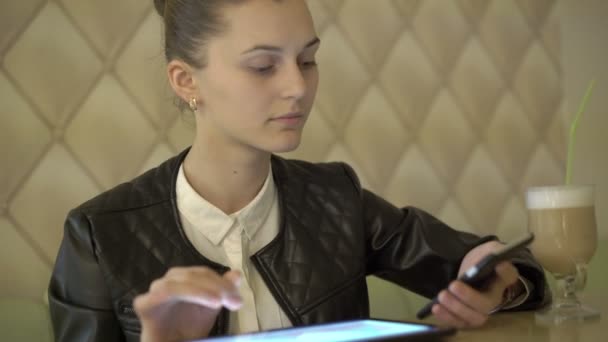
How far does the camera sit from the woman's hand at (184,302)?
792 millimetres

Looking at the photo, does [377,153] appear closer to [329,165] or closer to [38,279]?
[329,165]

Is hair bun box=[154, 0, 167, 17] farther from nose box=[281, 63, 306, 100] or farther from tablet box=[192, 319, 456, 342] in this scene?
tablet box=[192, 319, 456, 342]

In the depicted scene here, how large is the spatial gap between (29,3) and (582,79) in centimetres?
141

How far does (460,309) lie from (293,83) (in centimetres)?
39

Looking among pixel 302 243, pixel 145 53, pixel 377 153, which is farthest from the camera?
pixel 377 153

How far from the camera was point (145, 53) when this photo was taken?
4.82 ft

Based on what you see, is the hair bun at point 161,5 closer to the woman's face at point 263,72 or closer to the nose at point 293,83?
the woman's face at point 263,72

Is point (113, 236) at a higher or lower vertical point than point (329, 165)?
lower

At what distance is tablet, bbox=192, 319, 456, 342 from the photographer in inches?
28.8

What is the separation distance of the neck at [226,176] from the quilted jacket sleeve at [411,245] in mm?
206

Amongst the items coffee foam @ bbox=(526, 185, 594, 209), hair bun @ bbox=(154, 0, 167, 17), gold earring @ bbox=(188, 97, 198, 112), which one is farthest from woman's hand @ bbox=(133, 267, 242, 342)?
hair bun @ bbox=(154, 0, 167, 17)

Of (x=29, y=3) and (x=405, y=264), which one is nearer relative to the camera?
(x=405, y=264)

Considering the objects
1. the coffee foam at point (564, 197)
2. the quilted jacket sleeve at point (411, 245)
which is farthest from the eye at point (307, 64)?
the coffee foam at point (564, 197)

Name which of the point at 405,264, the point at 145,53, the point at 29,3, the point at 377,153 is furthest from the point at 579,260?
the point at 29,3
